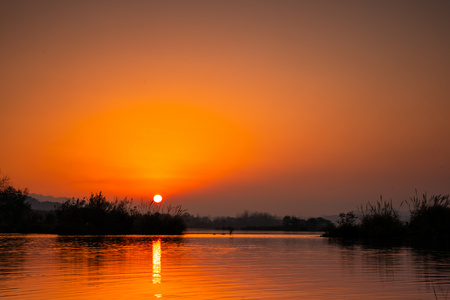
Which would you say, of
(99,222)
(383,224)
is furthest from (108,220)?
(383,224)

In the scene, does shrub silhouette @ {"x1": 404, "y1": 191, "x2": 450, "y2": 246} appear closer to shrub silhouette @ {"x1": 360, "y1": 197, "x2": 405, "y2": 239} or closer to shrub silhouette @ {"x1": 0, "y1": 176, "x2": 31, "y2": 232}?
shrub silhouette @ {"x1": 360, "y1": 197, "x2": 405, "y2": 239}

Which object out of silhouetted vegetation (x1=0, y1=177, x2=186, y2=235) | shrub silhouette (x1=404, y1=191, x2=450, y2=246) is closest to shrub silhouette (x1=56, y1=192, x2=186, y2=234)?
silhouetted vegetation (x1=0, y1=177, x2=186, y2=235)

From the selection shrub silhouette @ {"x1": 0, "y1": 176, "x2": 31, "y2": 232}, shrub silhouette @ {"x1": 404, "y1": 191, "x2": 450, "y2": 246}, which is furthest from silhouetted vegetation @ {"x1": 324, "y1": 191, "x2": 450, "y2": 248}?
shrub silhouette @ {"x1": 0, "y1": 176, "x2": 31, "y2": 232}

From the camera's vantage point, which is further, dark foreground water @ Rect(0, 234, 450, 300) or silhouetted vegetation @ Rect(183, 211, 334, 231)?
silhouetted vegetation @ Rect(183, 211, 334, 231)

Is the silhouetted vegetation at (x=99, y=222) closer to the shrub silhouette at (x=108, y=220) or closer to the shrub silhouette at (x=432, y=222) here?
the shrub silhouette at (x=108, y=220)

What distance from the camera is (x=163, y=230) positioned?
6200 centimetres

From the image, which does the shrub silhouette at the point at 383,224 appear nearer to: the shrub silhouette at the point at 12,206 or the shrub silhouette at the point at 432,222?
the shrub silhouette at the point at 432,222

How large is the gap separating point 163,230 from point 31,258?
37.2 meters

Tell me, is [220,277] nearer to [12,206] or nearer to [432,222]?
[432,222]

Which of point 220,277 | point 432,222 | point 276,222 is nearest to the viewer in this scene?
point 220,277

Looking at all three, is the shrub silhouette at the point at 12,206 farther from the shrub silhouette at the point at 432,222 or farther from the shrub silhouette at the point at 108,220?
the shrub silhouette at the point at 432,222

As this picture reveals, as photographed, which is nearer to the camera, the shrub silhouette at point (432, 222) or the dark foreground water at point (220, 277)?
the dark foreground water at point (220, 277)

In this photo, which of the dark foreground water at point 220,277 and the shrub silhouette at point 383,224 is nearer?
the dark foreground water at point 220,277

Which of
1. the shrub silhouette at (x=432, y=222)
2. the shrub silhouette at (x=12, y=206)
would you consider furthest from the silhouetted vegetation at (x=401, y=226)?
the shrub silhouette at (x=12, y=206)
